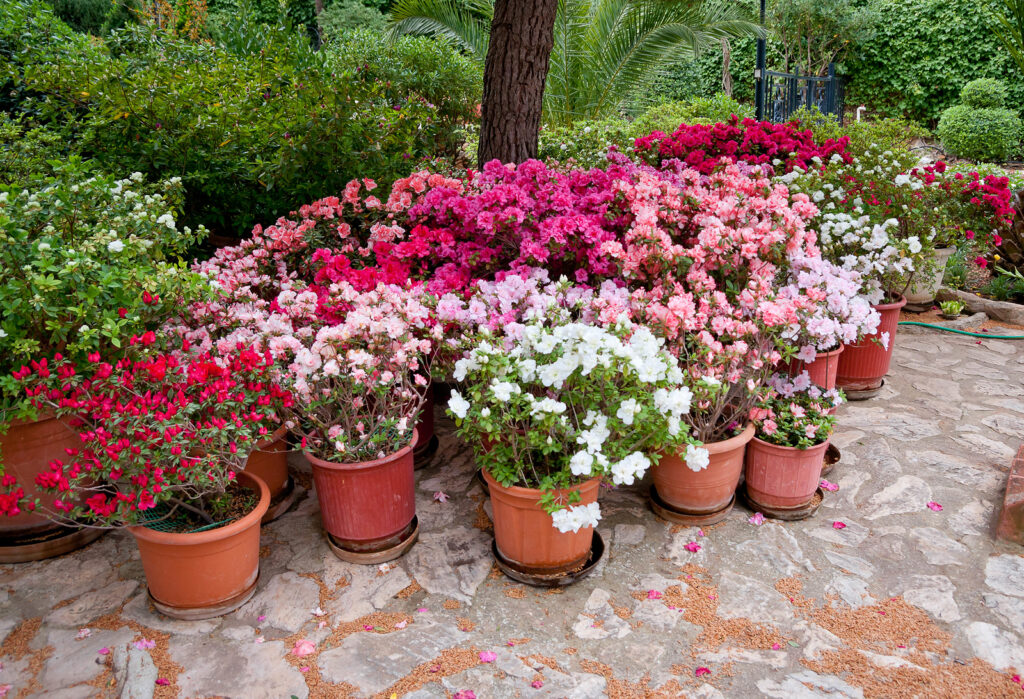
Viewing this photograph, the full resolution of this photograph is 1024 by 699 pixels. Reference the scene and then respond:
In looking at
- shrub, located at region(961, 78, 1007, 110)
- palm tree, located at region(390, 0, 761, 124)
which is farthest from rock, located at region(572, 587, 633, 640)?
shrub, located at region(961, 78, 1007, 110)

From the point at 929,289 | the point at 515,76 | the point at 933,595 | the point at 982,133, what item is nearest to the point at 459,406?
the point at 933,595

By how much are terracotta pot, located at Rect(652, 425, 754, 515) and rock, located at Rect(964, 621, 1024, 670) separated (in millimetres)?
899

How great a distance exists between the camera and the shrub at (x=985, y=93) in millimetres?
11391

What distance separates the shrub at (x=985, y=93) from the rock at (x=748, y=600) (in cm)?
1213

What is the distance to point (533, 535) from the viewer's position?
8.13ft

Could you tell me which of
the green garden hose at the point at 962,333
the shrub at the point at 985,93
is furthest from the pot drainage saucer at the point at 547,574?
the shrub at the point at 985,93

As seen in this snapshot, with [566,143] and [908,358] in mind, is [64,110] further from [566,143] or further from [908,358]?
[908,358]

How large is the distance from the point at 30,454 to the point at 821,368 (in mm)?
3353

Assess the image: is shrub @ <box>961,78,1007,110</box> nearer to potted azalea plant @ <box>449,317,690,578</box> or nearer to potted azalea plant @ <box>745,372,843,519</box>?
potted azalea plant @ <box>745,372,843,519</box>

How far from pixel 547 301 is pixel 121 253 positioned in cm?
150

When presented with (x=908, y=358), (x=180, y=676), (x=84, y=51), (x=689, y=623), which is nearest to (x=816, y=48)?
(x=908, y=358)

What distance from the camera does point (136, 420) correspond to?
2104 mm

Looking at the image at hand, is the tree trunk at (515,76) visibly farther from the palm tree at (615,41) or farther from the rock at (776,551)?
the palm tree at (615,41)

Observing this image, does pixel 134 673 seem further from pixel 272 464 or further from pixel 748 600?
pixel 748 600
